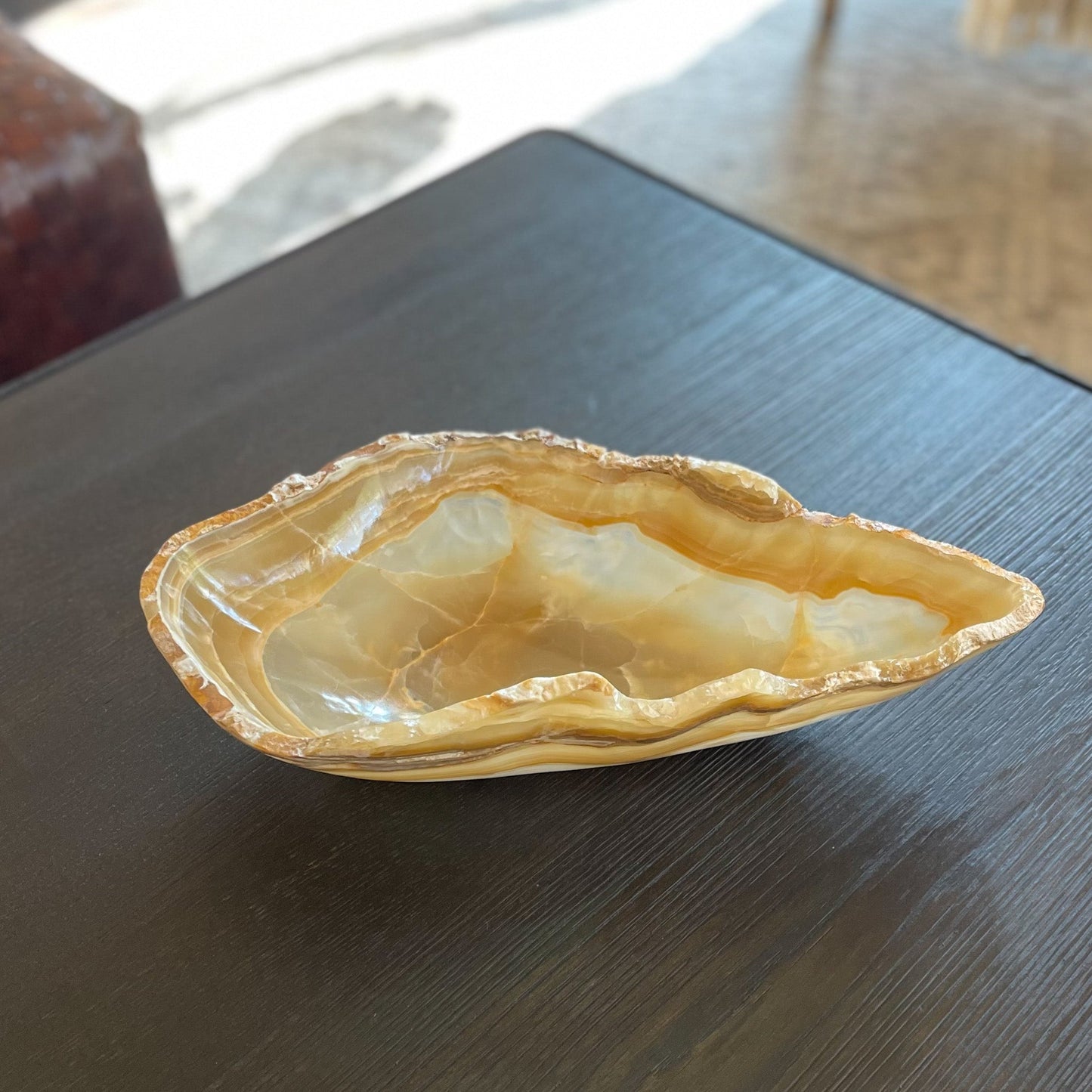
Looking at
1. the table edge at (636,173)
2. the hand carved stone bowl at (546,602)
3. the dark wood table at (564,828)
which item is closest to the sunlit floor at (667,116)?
the table edge at (636,173)

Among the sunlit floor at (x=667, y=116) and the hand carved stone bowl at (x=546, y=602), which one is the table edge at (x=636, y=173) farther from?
the sunlit floor at (x=667, y=116)

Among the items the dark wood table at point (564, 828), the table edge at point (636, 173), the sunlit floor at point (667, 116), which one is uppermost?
the table edge at point (636, 173)

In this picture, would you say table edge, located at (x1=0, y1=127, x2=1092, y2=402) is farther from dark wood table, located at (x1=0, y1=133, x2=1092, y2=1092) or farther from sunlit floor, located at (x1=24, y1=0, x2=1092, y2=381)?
sunlit floor, located at (x1=24, y1=0, x2=1092, y2=381)

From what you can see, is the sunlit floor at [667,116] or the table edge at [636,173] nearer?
the table edge at [636,173]

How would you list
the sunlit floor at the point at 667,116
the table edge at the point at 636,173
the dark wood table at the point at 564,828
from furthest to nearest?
the sunlit floor at the point at 667,116 < the table edge at the point at 636,173 < the dark wood table at the point at 564,828

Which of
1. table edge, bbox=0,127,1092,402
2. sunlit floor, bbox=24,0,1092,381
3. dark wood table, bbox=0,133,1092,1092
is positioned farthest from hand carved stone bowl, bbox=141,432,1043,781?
sunlit floor, bbox=24,0,1092,381
